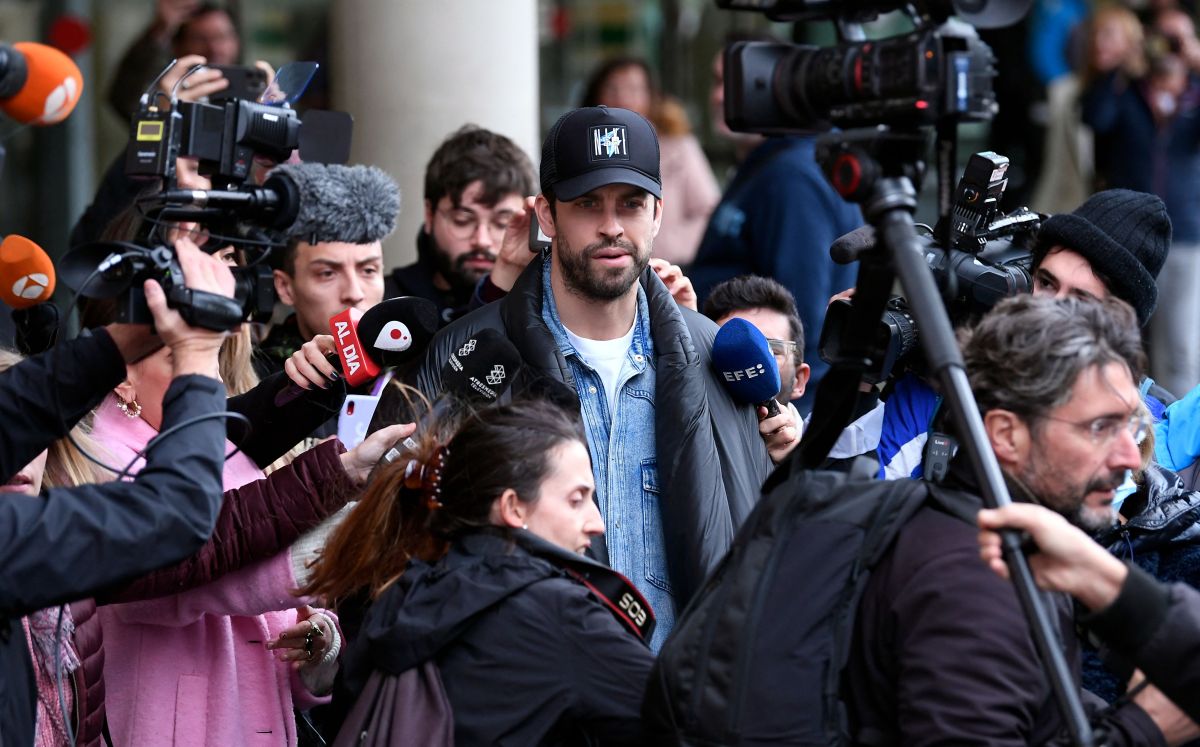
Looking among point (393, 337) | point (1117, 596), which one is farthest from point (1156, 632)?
point (393, 337)

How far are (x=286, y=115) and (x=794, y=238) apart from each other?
3.01m

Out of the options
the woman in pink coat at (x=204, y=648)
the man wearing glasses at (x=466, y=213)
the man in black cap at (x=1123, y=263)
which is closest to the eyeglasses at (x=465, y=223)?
the man wearing glasses at (x=466, y=213)

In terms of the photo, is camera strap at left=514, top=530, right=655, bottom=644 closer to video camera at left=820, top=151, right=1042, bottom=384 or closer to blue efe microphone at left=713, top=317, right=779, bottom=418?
video camera at left=820, top=151, right=1042, bottom=384

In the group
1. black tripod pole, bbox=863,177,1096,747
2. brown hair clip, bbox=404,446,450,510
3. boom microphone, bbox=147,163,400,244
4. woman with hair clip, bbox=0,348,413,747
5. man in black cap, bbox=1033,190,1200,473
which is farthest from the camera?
man in black cap, bbox=1033,190,1200,473

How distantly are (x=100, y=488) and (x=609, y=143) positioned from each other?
1.73m

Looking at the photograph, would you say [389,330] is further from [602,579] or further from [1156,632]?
[1156,632]

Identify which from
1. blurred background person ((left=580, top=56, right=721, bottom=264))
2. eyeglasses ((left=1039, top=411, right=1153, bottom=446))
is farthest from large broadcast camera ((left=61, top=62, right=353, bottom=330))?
blurred background person ((left=580, top=56, right=721, bottom=264))

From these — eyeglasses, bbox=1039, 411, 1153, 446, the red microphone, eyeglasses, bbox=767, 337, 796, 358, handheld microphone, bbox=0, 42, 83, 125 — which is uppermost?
handheld microphone, bbox=0, 42, 83, 125

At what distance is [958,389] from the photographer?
268 centimetres

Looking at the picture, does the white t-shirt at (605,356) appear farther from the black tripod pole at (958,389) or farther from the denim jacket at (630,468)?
the black tripod pole at (958,389)

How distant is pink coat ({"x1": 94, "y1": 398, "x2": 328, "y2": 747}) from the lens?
3758 millimetres

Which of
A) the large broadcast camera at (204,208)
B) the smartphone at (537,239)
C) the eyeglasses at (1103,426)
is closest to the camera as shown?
the eyeglasses at (1103,426)

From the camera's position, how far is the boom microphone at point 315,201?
129 inches

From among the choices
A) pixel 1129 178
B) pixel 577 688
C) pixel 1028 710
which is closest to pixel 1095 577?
pixel 1028 710
